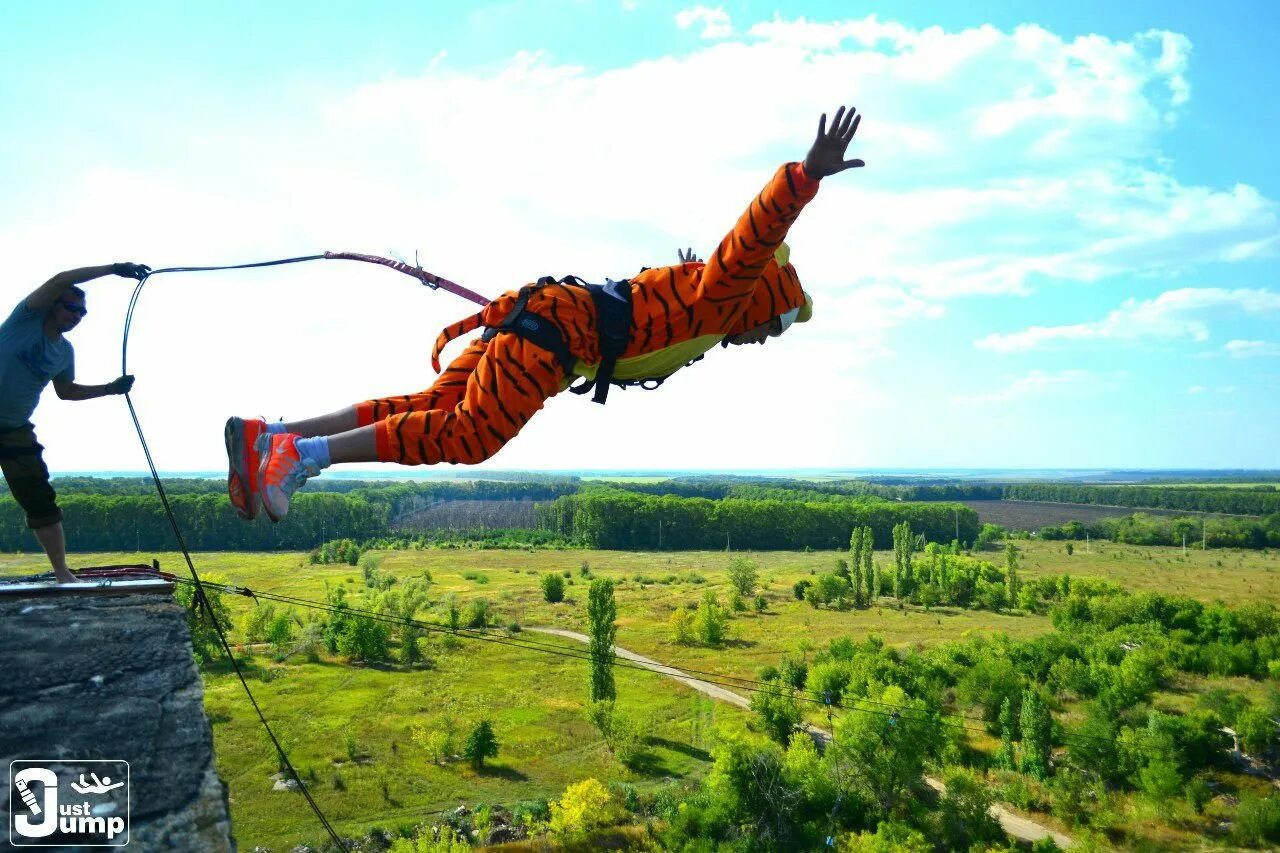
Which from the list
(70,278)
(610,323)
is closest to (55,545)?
(70,278)

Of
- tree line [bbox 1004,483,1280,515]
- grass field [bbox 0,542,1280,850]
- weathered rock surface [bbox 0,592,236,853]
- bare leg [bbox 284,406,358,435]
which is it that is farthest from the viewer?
tree line [bbox 1004,483,1280,515]

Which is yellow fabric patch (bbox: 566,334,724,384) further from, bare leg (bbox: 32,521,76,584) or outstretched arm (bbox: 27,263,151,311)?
bare leg (bbox: 32,521,76,584)

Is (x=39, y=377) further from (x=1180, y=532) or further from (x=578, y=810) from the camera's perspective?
(x=1180, y=532)

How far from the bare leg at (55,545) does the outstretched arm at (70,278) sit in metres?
1.48

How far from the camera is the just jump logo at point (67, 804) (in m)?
2.01

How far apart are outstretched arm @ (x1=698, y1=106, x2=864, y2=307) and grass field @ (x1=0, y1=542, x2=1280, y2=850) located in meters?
35.8

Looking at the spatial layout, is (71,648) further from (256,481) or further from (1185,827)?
(1185,827)

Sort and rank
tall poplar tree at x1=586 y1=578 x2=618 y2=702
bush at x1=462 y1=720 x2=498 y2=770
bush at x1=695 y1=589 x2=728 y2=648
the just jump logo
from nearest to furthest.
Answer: the just jump logo
bush at x1=462 y1=720 x2=498 y2=770
tall poplar tree at x1=586 y1=578 x2=618 y2=702
bush at x1=695 y1=589 x2=728 y2=648

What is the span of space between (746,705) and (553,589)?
33.4m

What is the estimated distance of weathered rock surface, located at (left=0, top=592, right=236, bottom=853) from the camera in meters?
2.16

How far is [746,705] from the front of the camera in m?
51.9

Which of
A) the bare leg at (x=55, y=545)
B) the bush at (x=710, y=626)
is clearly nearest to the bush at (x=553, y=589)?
the bush at (x=710, y=626)

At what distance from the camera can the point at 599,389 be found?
424 centimetres

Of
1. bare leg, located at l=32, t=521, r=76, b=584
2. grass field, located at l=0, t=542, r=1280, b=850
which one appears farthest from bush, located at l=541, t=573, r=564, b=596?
bare leg, located at l=32, t=521, r=76, b=584
